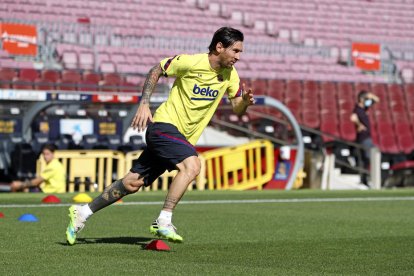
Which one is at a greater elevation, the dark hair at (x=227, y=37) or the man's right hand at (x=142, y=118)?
the dark hair at (x=227, y=37)

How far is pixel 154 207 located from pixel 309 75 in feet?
62.6

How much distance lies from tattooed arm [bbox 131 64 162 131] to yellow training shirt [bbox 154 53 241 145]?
0.29 feet

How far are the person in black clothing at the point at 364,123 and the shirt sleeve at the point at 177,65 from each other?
44.4 feet

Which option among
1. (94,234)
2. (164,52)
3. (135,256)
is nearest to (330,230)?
(94,234)

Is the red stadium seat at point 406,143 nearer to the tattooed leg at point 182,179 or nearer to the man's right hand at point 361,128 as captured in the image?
the man's right hand at point 361,128

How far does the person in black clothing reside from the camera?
71.4 feet

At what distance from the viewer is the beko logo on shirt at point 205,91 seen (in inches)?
332

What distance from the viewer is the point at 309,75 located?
32438 mm

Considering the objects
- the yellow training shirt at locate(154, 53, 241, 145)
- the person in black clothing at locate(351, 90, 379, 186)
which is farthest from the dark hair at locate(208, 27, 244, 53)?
the person in black clothing at locate(351, 90, 379, 186)

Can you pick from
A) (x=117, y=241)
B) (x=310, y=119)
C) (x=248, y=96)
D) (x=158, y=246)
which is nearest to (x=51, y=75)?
(x=310, y=119)

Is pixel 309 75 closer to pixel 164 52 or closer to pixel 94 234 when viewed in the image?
pixel 164 52

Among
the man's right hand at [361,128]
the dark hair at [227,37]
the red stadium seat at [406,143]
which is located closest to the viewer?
the dark hair at [227,37]

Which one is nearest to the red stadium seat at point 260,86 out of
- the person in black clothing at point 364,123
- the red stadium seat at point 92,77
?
the red stadium seat at point 92,77

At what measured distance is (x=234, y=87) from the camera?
28.7ft
